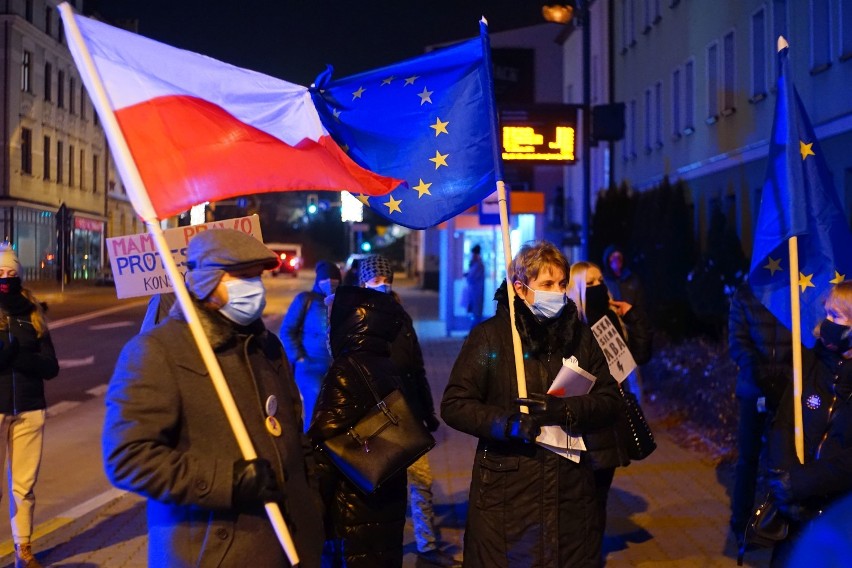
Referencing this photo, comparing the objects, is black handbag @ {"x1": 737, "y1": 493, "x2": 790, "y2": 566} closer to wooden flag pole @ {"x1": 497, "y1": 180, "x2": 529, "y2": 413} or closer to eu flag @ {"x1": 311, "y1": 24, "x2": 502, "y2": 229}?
wooden flag pole @ {"x1": 497, "y1": 180, "x2": 529, "y2": 413}

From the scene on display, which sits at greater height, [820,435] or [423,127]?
[423,127]

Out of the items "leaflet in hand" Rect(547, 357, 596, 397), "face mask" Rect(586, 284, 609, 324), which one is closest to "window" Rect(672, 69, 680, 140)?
"face mask" Rect(586, 284, 609, 324)

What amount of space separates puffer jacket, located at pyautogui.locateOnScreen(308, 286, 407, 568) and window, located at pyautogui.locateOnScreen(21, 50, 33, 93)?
47669 mm

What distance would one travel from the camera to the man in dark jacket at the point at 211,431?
124 inches

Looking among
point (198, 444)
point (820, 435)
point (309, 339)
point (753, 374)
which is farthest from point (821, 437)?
point (309, 339)

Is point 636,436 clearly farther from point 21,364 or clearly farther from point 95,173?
A: point 95,173

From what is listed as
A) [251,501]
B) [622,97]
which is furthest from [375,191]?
[622,97]

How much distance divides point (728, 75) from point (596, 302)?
15649 mm

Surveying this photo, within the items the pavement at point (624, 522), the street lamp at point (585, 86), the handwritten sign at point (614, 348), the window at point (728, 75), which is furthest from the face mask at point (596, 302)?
the window at point (728, 75)

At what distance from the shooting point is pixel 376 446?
14.6ft

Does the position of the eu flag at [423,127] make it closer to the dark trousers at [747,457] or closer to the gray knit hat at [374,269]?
the gray knit hat at [374,269]

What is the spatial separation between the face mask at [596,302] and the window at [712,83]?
1581cm

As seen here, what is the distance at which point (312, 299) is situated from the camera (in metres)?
7.89

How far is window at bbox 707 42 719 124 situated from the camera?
2170 centimetres
